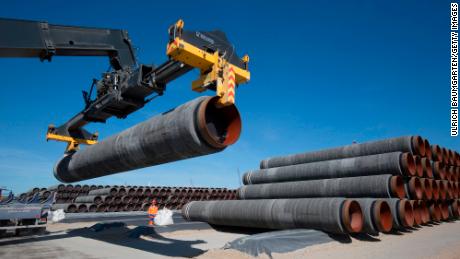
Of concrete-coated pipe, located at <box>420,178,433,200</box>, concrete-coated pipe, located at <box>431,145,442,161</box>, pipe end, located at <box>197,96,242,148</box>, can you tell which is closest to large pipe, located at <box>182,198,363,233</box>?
concrete-coated pipe, located at <box>420,178,433,200</box>

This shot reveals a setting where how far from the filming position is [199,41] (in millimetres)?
5766

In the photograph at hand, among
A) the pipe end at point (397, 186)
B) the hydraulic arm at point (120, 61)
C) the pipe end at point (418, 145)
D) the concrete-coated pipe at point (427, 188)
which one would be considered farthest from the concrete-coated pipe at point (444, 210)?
the hydraulic arm at point (120, 61)

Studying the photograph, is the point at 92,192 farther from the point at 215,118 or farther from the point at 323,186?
the point at 215,118

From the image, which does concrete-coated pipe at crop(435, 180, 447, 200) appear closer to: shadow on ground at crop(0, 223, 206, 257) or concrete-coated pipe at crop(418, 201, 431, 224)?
concrete-coated pipe at crop(418, 201, 431, 224)

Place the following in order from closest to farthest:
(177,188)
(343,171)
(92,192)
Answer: (343,171) < (92,192) < (177,188)

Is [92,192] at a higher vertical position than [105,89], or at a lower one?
lower

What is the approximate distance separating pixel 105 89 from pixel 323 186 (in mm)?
10107

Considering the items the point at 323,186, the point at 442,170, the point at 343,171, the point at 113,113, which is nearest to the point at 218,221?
the point at 323,186

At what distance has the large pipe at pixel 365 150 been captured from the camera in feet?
45.9

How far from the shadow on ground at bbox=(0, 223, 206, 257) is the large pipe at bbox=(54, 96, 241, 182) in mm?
3403

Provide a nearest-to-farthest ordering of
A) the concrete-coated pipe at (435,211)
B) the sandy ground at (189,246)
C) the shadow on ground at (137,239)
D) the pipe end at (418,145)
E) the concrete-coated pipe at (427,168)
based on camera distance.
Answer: the sandy ground at (189,246) < the shadow on ground at (137,239) < the pipe end at (418,145) < the concrete-coated pipe at (427,168) < the concrete-coated pipe at (435,211)

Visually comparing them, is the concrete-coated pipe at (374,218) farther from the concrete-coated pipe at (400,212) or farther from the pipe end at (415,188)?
the pipe end at (415,188)

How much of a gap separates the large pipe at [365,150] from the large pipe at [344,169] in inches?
21.5

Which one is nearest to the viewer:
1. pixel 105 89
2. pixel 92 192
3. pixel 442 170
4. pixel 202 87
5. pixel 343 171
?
pixel 202 87
